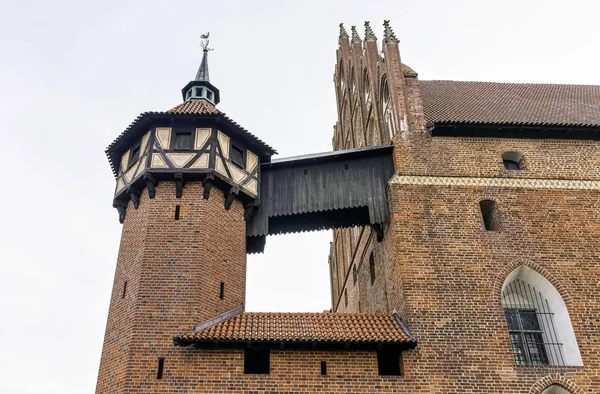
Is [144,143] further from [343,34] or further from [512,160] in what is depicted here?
[343,34]

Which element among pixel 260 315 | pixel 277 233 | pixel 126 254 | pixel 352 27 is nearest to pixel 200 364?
pixel 260 315

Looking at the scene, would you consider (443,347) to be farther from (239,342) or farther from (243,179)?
(243,179)

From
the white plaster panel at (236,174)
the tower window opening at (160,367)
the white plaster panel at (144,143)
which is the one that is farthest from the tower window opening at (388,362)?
the white plaster panel at (144,143)

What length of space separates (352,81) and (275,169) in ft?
31.9

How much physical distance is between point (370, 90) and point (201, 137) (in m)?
7.92

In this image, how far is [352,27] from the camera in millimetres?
25422

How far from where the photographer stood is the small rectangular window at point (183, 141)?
14664 mm

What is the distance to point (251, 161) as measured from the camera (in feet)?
51.2

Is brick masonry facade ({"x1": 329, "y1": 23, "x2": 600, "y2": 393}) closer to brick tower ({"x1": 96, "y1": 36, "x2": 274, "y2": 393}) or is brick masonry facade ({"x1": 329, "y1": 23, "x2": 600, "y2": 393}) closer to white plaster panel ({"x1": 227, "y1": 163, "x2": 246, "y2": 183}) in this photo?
white plaster panel ({"x1": 227, "y1": 163, "x2": 246, "y2": 183})

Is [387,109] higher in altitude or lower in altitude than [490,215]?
higher

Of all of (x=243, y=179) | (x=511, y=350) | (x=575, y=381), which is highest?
(x=243, y=179)

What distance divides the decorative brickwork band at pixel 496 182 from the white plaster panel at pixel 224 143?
15.8ft

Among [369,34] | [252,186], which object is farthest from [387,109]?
[369,34]

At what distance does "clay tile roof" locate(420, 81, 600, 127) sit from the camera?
16.6m
